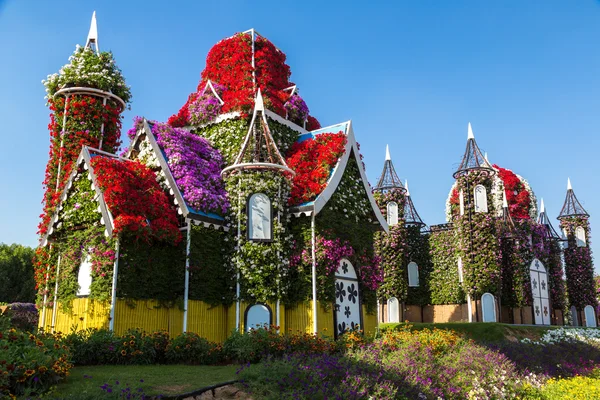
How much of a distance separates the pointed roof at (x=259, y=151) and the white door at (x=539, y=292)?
26450mm

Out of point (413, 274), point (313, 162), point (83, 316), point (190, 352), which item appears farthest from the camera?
point (413, 274)

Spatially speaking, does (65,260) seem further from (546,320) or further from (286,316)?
(546,320)

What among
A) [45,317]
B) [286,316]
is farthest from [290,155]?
[45,317]

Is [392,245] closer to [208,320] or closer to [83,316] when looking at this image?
[208,320]

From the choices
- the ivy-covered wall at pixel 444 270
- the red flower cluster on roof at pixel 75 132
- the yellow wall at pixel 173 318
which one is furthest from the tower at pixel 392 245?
the red flower cluster on roof at pixel 75 132

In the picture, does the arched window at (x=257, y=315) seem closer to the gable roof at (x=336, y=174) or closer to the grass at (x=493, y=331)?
the gable roof at (x=336, y=174)

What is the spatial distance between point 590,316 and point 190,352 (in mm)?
41412

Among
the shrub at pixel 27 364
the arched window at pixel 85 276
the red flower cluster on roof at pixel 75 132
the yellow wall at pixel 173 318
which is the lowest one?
the shrub at pixel 27 364

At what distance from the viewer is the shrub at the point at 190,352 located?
14.8 m

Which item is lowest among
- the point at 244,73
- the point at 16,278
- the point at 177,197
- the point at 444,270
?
the point at 444,270

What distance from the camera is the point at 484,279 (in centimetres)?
3416

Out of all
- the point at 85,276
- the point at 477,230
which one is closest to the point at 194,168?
the point at 85,276

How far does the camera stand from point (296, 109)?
23.4 m

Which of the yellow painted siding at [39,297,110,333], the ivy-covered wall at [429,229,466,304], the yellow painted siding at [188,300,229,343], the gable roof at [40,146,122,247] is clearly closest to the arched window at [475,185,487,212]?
A: the ivy-covered wall at [429,229,466,304]
